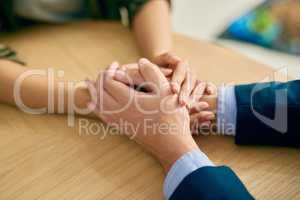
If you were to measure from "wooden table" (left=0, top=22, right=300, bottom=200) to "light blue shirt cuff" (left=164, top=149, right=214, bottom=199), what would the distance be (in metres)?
0.03

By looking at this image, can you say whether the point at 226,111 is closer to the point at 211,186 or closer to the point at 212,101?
the point at 212,101

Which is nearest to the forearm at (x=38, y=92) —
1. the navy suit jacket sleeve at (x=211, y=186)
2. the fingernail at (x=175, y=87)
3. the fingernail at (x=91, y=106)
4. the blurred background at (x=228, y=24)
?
the fingernail at (x=91, y=106)

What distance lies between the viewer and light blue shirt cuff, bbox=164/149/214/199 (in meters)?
0.62

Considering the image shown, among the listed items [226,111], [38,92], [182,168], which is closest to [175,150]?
[182,168]

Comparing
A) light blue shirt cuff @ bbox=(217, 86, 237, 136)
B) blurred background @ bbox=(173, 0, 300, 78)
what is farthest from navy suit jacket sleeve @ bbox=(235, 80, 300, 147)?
blurred background @ bbox=(173, 0, 300, 78)

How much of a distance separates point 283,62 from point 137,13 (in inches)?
23.1

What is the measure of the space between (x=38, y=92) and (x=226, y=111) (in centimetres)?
38

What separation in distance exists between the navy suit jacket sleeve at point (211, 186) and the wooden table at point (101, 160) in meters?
0.06

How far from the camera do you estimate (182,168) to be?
63 cm

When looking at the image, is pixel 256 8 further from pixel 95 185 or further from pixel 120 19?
pixel 95 185

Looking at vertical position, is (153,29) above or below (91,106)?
above

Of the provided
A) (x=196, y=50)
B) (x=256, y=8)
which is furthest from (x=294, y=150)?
(x=256, y=8)

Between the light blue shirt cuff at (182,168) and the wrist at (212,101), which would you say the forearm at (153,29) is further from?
the light blue shirt cuff at (182,168)

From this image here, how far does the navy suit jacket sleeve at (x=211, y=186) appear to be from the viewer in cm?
57
